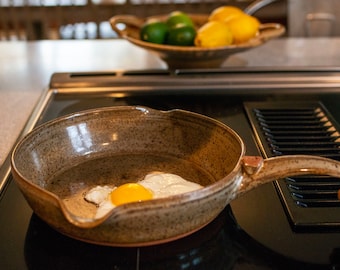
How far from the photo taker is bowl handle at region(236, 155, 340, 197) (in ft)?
1.67

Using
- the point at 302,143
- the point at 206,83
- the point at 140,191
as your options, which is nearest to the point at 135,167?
the point at 140,191

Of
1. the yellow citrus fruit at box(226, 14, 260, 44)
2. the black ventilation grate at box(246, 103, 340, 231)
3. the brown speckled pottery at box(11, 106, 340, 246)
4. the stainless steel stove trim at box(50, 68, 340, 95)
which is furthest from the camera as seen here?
the yellow citrus fruit at box(226, 14, 260, 44)

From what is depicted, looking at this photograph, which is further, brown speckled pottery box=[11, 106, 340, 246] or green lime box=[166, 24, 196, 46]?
green lime box=[166, 24, 196, 46]

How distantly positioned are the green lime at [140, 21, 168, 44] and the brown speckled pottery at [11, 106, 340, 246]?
0.40 meters

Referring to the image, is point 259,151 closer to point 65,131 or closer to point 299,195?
point 299,195

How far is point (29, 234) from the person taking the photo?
53cm

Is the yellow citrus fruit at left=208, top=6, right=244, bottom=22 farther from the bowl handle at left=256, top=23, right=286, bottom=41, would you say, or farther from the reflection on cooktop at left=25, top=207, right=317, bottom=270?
the reflection on cooktop at left=25, top=207, right=317, bottom=270

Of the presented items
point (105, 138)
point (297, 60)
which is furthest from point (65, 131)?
point (297, 60)

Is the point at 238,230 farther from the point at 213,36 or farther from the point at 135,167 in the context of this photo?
the point at 213,36

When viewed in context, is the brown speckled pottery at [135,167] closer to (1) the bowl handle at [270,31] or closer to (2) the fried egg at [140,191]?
(2) the fried egg at [140,191]

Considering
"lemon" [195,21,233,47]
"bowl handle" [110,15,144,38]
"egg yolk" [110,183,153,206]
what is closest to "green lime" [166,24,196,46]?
"lemon" [195,21,233,47]

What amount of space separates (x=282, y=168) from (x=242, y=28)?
62 cm

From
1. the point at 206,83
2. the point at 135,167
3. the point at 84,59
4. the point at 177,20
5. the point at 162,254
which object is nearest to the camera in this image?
the point at 162,254

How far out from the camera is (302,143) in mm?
735
